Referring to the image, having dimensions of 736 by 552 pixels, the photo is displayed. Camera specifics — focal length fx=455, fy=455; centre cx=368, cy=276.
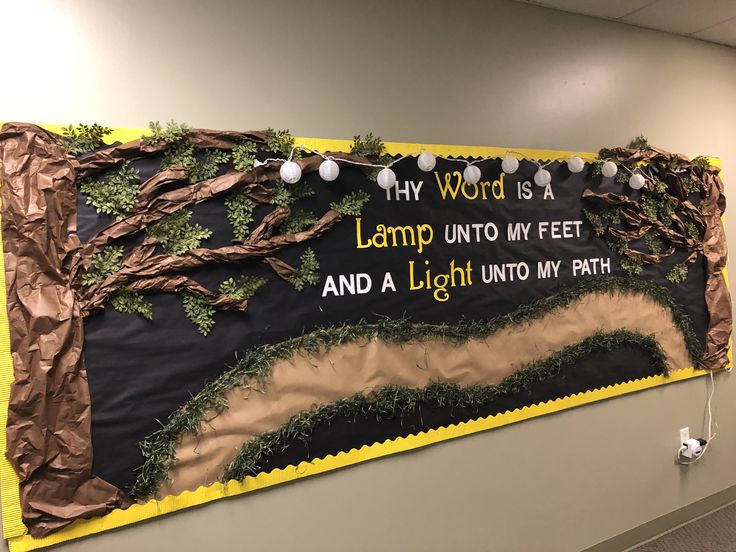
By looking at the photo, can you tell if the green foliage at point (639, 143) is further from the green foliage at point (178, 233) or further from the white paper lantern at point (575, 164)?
the green foliage at point (178, 233)

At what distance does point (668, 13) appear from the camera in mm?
1979

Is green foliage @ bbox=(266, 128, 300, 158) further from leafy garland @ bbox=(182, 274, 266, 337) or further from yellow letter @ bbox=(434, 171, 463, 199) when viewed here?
yellow letter @ bbox=(434, 171, 463, 199)

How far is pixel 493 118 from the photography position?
5.68 feet

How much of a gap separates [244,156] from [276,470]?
0.92 meters

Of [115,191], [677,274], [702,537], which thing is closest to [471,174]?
[115,191]

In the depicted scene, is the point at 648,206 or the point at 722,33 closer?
the point at 648,206

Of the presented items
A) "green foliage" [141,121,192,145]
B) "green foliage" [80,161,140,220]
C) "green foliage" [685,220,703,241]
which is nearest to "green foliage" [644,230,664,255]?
"green foliage" [685,220,703,241]

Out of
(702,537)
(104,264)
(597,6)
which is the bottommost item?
(702,537)

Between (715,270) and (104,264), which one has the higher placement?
(104,264)

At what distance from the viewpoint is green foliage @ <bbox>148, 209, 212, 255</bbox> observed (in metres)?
1.21

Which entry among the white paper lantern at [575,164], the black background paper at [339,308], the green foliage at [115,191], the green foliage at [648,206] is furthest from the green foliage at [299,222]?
the green foliage at [648,206]

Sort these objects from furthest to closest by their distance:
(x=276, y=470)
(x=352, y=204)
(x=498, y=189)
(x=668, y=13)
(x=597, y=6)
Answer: (x=668, y=13) < (x=597, y=6) < (x=498, y=189) < (x=352, y=204) < (x=276, y=470)

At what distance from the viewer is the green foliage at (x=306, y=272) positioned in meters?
1.38

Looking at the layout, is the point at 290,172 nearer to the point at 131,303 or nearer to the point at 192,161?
the point at 192,161
